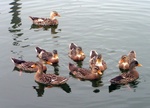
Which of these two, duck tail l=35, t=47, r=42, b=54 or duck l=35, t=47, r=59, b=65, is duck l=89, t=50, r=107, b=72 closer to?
duck l=35, t=47, r=59, b=65

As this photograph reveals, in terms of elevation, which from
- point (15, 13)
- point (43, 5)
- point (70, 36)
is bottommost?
point (70, 36)

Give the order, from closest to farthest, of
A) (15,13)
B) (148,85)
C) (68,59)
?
1. (148,85)
2. (68,59)
3. (15,13)

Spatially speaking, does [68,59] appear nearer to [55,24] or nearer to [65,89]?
[65,89]

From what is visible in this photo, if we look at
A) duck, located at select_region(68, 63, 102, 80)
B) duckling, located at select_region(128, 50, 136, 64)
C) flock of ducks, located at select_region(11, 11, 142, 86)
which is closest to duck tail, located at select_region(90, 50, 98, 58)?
flock of ducks, located at select_region(11, 11, 142, 86)

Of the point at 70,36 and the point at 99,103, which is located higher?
the point at 70,36

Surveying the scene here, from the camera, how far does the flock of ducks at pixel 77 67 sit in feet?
37.7

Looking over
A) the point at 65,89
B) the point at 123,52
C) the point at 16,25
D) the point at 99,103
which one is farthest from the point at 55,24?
the point at 99,103

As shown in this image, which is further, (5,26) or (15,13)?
(15,13)

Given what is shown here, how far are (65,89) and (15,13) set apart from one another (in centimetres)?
885

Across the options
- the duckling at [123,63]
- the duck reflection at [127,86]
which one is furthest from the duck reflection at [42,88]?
the duckling at [123,63]

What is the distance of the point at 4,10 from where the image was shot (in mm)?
19672

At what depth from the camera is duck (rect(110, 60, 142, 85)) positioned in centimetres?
1120

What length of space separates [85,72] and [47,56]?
6.77 ft

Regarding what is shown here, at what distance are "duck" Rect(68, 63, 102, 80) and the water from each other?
0.88ft
